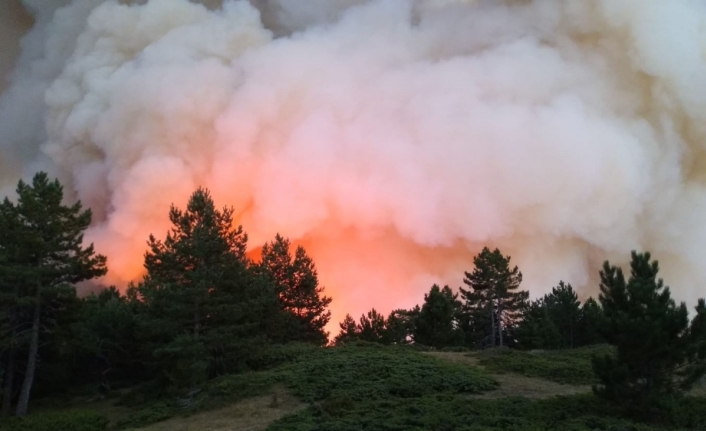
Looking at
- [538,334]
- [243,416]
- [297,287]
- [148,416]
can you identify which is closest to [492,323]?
[538,334]

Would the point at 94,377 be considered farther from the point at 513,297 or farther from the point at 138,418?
the point at 513,297

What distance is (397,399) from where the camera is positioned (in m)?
22.9

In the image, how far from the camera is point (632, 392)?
18.2 metres

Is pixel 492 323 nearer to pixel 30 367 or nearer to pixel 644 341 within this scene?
pixel 644 341

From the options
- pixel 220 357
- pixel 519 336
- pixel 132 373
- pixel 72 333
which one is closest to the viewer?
pixel 220 357

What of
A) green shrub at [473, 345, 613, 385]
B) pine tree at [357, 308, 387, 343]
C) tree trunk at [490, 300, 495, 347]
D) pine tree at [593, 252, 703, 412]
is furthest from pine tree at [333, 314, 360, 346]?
pine tree at [593, 252, 703, 412]

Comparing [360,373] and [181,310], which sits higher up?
[181,310]

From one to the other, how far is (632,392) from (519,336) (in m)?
29.0

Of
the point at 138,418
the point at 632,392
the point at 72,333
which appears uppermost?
the point at 72,333

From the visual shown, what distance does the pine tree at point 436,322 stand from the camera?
46.7m

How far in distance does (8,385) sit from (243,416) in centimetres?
1668

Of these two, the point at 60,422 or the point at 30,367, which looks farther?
the point at 30,367

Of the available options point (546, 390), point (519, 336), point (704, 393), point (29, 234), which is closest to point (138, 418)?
point (29, 234)

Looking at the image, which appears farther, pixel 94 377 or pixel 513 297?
pixel 513 297
